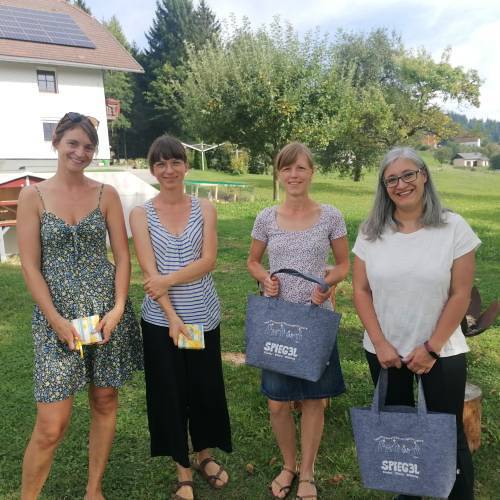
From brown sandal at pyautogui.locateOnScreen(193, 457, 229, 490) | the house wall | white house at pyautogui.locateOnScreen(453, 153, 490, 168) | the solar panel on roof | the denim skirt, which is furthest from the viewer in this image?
white house at pyautogui.locateOnScreen(453, 153, 490, 168)

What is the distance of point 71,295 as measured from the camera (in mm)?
2418

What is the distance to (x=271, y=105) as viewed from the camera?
1508 centimetres

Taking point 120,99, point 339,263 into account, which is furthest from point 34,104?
point 339,263

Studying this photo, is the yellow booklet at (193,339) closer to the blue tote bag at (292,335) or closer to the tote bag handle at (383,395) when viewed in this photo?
the blue tote bag at (292,335)

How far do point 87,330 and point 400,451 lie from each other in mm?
1552

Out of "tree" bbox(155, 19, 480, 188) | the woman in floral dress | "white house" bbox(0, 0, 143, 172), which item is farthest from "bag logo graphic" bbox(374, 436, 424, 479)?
"white house" bbox(0, 0, 143, 172)

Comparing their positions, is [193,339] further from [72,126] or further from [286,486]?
[72,126]

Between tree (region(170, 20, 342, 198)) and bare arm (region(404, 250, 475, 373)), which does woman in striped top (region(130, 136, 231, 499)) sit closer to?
bare arm (region(404, 250, 475, 373))

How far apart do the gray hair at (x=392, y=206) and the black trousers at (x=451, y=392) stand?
64cm

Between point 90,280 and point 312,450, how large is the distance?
5.18 feet

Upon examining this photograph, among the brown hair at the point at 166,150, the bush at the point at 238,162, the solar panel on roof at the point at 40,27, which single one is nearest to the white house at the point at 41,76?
the solar panel on roof at the point at 40,27

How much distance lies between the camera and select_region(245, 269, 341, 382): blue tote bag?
2457mm

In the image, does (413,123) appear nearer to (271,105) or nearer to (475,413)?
(271,105)

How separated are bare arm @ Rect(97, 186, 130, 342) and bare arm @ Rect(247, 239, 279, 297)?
0.70 m
